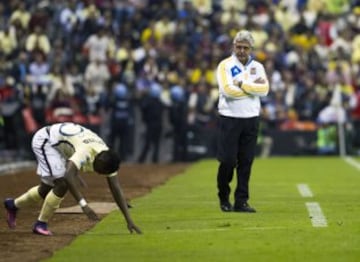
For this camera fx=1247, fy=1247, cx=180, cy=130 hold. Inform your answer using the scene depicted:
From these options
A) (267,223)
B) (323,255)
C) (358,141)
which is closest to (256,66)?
(267,223)

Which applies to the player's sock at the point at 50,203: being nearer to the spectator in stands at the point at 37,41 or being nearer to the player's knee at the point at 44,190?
the player's knee at the point at 44,190

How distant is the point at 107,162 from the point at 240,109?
147 inches

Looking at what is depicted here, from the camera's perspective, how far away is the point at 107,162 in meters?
12.0

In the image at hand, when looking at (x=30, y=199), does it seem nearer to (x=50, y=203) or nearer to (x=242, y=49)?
(x=50, y=203)

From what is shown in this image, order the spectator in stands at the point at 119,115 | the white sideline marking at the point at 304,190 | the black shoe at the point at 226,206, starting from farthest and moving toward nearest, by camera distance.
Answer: the spectator in stands at the point at 119,115
the white sideline marking at the point at 304,190
the black shoe at the point at 226,206

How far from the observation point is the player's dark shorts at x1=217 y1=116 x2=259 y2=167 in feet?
50.4

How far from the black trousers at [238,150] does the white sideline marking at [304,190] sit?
10.8ft

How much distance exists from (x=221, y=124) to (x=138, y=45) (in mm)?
20312

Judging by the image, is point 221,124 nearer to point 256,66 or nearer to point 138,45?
point 256,66

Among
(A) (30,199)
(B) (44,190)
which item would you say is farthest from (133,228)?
(A) (30,199)

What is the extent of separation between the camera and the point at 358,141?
35.2 m

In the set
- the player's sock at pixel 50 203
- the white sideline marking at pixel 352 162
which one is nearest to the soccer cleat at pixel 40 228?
the player's sock at pixel 50 203

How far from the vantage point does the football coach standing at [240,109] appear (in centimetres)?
1526

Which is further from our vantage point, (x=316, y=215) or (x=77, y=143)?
(x=316, y=215)
